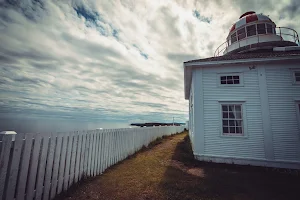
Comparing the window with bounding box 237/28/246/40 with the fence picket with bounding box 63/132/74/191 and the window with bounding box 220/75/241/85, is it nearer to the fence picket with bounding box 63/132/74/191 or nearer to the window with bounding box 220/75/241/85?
the window with bounding box 220/75/241/85

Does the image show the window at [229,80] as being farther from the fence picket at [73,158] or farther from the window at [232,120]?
the fence picket at [73,158]

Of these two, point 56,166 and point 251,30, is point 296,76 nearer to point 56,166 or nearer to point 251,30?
point 251,30

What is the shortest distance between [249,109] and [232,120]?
1015 millimetres

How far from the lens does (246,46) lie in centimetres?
1191

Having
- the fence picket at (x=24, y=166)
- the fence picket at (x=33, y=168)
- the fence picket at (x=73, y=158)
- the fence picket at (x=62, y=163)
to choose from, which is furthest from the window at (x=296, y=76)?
the fence picket at (x=24, y=166)

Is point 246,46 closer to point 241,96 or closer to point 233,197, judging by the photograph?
point 241,96

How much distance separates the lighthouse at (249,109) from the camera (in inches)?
281

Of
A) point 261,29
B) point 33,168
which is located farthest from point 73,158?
point 261,29

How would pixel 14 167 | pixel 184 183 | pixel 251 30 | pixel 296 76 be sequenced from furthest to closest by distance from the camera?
pixel 251 30
pixel 296 76
pixel 184 183
pixel 14 167

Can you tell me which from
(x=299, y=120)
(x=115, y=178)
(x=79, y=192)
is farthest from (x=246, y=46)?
(x=79, y=192)

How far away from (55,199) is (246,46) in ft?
49.3

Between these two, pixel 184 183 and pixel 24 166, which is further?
pixel 184 183

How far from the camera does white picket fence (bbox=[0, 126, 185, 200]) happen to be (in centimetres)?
288

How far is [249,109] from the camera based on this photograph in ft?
24.8
